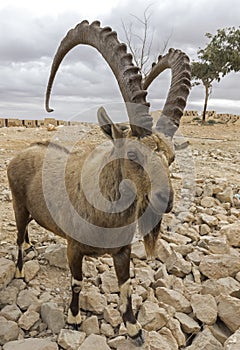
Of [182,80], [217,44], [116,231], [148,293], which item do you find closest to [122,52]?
[182,80]

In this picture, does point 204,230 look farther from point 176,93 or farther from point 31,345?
point 31,345

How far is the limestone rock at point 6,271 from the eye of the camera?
3.90 metres

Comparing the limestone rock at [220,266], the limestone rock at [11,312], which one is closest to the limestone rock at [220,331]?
the limestone rock at [220,266]

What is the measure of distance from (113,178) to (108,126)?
420 millimetres

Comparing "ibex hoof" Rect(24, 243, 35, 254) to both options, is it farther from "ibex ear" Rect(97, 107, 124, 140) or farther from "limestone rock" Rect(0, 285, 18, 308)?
"ibex ear" Rect(97, 107, 124, 140)

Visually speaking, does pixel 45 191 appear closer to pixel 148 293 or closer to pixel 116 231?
pixel 116 231

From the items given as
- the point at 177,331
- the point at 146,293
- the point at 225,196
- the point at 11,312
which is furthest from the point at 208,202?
the point at 11,312

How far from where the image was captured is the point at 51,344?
10.2ft

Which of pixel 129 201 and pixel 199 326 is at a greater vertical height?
pixel 129 201

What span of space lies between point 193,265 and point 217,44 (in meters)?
29.9

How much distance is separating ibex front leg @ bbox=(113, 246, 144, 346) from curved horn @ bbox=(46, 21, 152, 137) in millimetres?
1284

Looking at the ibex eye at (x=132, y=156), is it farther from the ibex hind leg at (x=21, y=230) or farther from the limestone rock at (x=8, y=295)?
the limestone rock at (x=8, y=295)

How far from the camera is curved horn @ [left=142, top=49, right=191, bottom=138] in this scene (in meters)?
2.72

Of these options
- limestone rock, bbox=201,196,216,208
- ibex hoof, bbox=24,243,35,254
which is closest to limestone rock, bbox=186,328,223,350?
ibex hoof, bbox=24,243,35,254
